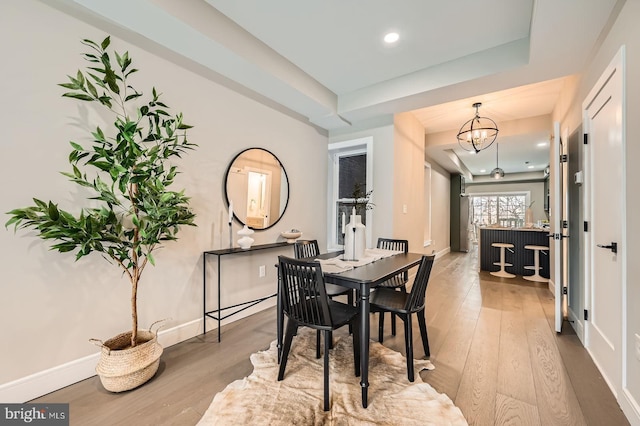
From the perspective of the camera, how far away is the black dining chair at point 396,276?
100 inches

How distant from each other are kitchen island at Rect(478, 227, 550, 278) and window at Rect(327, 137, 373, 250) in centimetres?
323

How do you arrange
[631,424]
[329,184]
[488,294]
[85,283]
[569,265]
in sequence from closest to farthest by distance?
1. [631,424]
2. [85,283]
3. [569,265]
4. [488,294]
5. [329,184]

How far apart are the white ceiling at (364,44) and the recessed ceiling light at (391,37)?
4cm

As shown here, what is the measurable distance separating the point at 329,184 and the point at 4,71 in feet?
11.8

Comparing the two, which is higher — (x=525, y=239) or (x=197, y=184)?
(x=197, y=184)

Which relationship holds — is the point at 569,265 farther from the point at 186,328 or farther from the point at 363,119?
the point at 186,328

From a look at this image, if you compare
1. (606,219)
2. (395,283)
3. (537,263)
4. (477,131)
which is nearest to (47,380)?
(395,283)

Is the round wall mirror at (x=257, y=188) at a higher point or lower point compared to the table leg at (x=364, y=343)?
higher

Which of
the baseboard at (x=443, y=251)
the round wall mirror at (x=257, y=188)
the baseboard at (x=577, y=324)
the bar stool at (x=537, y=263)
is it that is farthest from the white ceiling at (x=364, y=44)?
the baseboard at (x=443, y=251)

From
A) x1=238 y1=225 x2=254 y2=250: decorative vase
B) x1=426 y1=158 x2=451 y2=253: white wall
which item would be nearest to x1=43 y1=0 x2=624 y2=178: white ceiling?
x1=238 y1=225 x2=254 y2=250: decorative vase

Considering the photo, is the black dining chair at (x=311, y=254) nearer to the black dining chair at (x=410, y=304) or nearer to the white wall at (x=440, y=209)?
the black dining chair at (x=410, y=304)

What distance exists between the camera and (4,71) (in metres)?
1.60

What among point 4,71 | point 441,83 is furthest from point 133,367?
point 441,83

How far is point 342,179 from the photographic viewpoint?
455 centimetres
